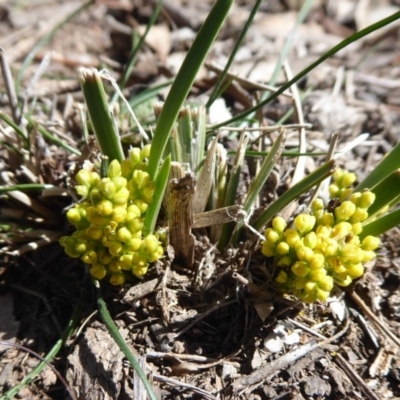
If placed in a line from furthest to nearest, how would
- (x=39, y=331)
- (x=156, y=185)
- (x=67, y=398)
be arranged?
(x=39, y=331) < (x=67, y=398) < (x=156, y=185)

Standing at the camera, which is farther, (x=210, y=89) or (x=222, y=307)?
(x=210, y=89)

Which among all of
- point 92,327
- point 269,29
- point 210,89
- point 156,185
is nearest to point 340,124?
point 210,89

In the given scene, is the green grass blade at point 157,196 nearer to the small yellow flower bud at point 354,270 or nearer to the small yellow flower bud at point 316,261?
the small yellow flower bud at point 316,261

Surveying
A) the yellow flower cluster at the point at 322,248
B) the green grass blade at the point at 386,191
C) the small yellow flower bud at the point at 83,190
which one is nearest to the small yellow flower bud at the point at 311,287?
the yellow flower cluster at the point at 322,248

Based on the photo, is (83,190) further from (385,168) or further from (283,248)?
(385,168)

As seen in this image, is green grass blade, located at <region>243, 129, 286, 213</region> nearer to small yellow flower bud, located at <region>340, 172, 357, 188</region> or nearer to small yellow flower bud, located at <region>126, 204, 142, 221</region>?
small yellow flower bud, located at <region>340, 172, 357, 188</region>

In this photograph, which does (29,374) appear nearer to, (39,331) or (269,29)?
(39,331)

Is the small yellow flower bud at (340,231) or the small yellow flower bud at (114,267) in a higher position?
the small yellow flower bud at (340,231)
